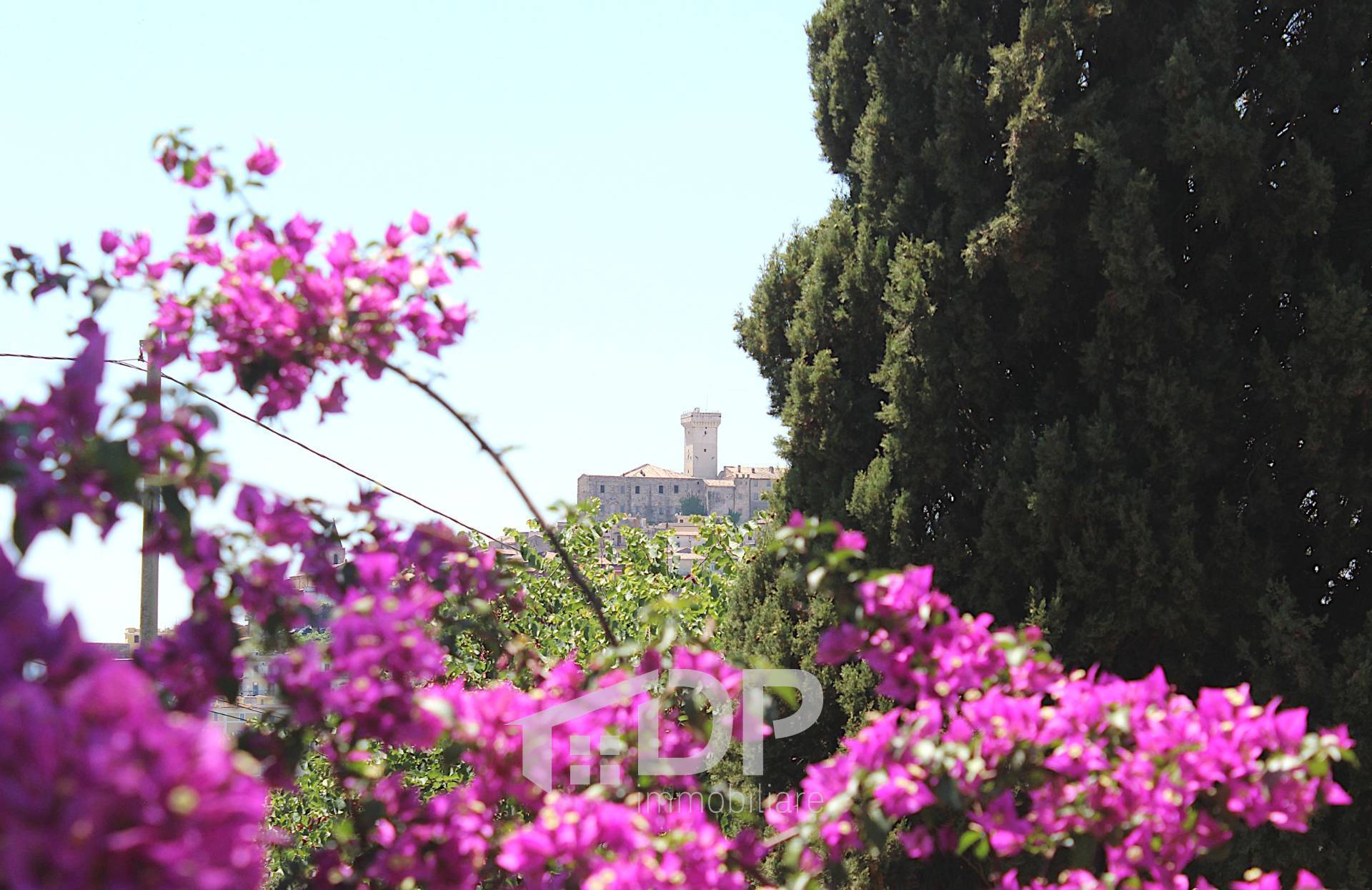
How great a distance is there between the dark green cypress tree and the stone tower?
9972 cm

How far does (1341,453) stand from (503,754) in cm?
481

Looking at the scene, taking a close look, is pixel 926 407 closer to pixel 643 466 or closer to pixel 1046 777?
pixel 1046 777

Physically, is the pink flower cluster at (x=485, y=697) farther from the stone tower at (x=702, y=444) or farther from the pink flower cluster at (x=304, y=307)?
the stone tower at (x=702, y=444)

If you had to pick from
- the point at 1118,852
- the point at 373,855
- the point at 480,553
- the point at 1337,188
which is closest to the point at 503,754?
the point at 373,855

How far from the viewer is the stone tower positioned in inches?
4205

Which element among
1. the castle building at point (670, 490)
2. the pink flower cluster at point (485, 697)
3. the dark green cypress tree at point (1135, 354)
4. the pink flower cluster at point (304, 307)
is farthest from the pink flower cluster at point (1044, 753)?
the castle building at point (670, 490)

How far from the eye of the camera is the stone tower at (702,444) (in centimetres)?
10681

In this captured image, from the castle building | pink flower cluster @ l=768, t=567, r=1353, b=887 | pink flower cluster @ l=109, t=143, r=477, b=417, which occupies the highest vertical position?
the castle building

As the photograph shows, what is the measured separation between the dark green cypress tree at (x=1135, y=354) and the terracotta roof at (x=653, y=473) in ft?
316

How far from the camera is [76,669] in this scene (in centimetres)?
138

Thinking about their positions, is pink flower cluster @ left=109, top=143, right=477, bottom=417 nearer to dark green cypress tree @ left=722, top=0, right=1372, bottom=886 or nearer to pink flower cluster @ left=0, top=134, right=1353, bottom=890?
pink flower cluster @ left=0, top=134, right=1353, bottom=890

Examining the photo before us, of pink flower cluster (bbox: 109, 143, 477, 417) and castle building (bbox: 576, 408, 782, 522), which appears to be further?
castle building (bbox: 576, 408, 782, 522)

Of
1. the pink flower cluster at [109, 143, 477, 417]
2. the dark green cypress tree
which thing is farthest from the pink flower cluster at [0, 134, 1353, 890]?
the dark green cypress tree

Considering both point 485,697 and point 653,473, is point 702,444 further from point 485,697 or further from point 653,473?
point 485,697
